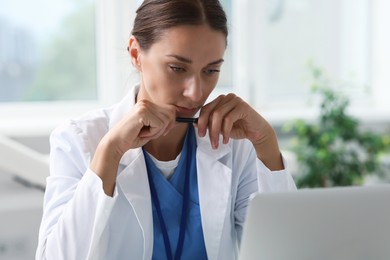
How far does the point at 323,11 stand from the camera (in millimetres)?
4074

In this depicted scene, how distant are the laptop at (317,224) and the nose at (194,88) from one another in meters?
0.52

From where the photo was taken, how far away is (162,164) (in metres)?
1.72

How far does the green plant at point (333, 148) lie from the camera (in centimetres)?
347

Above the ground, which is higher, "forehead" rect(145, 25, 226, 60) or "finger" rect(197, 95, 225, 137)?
"forehead" rect(145, 25, 226, 60)

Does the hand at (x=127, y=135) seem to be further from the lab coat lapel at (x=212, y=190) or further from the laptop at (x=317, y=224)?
the laptop at (x=317, y=224)

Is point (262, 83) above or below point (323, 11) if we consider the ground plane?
below

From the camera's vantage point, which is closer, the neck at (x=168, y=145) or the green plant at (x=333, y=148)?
the neck at (x=168, y=145)

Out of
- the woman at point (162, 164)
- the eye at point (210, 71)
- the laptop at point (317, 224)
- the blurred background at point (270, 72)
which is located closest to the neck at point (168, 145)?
the woman at point (162, 164)

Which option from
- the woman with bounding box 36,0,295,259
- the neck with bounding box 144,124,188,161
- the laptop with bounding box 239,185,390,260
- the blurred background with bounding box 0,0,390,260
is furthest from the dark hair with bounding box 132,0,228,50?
the blurred background with bounding box 0,0,390,260

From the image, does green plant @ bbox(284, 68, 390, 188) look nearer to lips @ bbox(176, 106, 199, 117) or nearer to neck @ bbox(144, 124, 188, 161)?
neck @ bbox(144, 124, 188, 161)

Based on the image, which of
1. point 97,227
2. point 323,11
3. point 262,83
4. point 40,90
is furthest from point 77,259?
point 323,11

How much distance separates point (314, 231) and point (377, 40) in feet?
10.7

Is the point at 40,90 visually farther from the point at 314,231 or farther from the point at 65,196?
the point at 314,231

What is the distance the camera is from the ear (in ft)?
5.53
